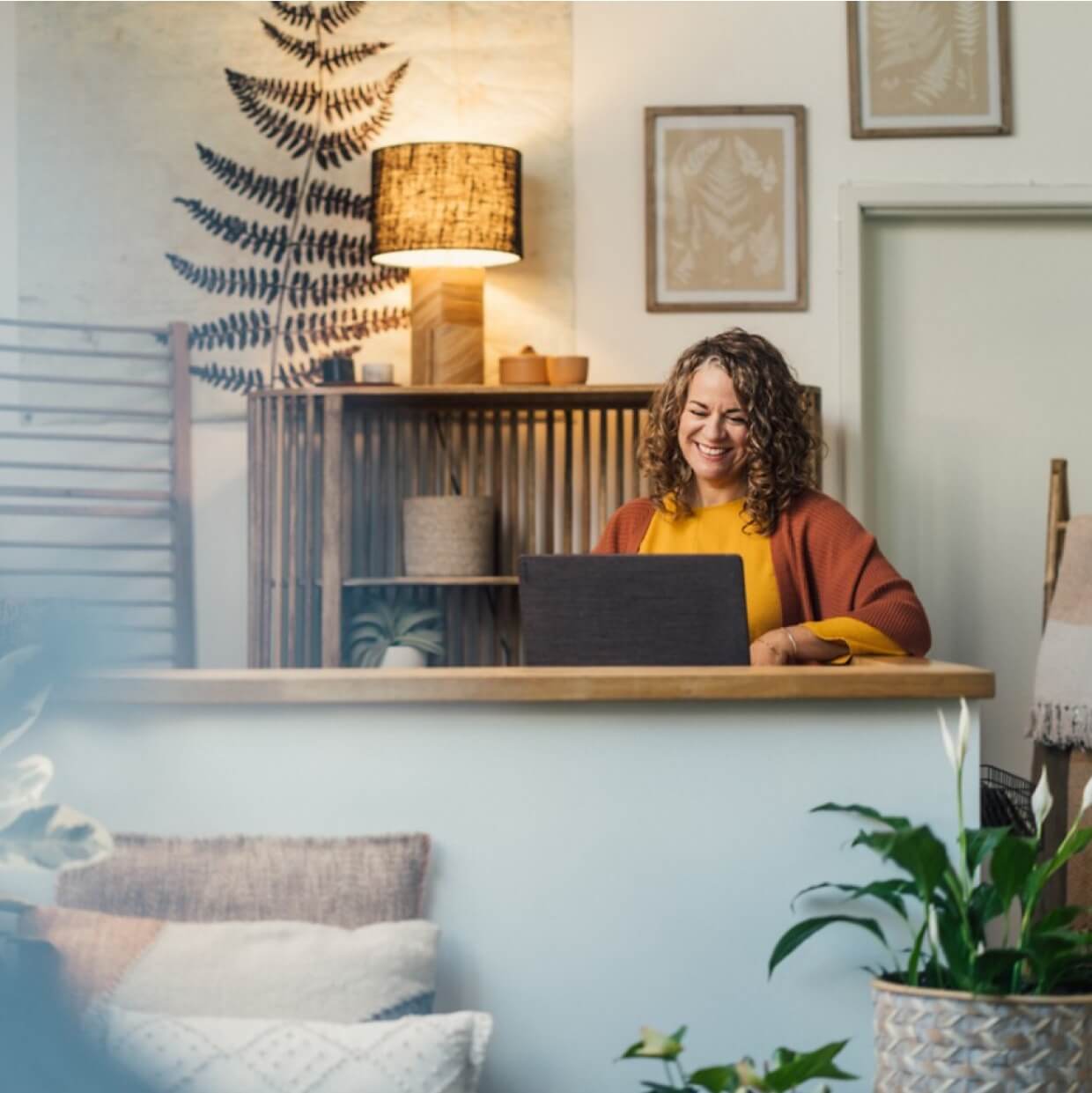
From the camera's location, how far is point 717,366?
2898mm

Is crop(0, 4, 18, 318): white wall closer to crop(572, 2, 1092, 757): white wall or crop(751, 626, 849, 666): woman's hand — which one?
crop(572, 2, 1092, 757): white wall

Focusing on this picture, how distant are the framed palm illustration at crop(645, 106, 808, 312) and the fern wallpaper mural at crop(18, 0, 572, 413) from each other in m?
0.23

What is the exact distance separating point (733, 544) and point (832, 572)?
0.73 ft

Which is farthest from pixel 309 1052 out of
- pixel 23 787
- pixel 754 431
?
pixel 754 431

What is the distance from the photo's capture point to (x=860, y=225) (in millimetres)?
3896

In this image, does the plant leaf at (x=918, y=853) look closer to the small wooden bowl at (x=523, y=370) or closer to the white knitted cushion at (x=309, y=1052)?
the white knitted cushion at (x=309, y=1052)

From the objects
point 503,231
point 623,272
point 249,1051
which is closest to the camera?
point 249,1051

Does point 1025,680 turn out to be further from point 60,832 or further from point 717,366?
point 60,832

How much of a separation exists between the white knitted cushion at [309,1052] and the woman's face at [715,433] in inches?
66.8

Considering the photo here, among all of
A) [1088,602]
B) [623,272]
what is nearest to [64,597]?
[1088,602]

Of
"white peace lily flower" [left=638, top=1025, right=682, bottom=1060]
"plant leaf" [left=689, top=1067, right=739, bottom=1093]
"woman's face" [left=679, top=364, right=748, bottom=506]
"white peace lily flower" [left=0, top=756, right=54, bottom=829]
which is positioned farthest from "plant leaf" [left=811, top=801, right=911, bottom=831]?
"woman's face" [left=679, top=364, right=748, bottom=506]

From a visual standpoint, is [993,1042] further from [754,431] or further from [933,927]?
[754,431]

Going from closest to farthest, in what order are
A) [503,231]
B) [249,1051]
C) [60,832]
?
[60,832] < [249,1051] < [503,231]

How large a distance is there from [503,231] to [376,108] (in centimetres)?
58
